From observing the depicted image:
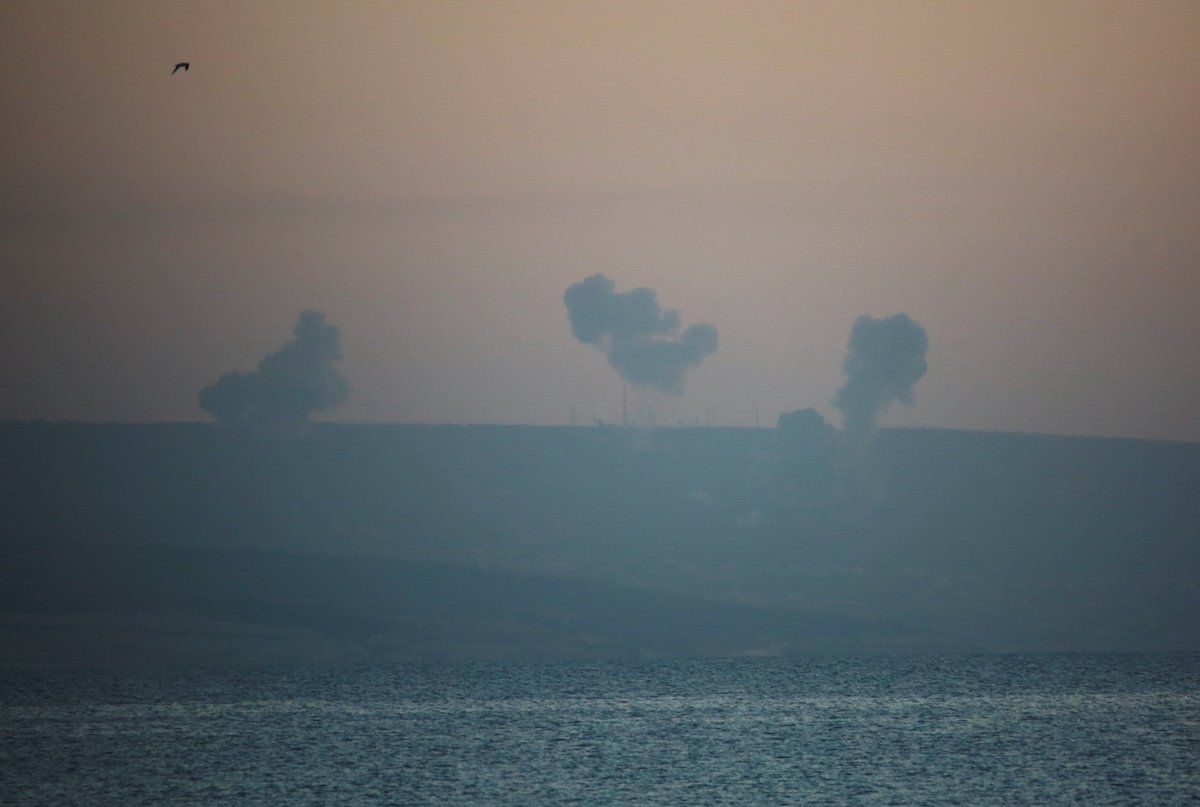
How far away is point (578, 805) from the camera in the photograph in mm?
2229

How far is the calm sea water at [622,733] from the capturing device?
7.67 ft

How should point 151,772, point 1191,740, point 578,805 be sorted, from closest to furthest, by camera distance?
point 578,805 → point 151,772 → point 1191,740

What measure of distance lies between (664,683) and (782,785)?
2.97 ft

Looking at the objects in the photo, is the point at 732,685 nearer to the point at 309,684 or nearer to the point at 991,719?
the point at 991,719

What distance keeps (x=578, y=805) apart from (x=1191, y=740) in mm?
1528

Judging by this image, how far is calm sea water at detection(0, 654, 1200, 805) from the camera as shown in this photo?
2.34 meters

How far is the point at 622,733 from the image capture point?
272 cm

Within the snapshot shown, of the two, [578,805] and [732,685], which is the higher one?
[732,685]

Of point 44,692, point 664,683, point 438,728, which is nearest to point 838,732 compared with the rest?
point 664,683

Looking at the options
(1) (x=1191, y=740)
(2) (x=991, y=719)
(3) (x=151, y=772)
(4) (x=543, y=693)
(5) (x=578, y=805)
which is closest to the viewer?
(5) (x=578, y=805)

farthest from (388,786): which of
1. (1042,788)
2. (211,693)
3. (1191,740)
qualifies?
(1191,740)

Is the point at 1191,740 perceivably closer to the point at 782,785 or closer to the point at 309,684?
the point at 782,785

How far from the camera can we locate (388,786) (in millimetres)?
2363

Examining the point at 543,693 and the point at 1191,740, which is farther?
the point at 543,693
